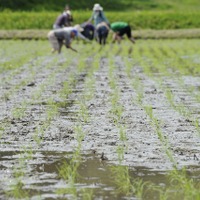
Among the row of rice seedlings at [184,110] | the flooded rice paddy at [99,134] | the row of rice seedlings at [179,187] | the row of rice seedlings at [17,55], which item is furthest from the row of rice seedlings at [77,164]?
the row of rice seedlings at [17,55]

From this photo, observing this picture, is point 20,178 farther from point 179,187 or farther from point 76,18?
point 76,18

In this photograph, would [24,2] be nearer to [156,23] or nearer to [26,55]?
[156,23]

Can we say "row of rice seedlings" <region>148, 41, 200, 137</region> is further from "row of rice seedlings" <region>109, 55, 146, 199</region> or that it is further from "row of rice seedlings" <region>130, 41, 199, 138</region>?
"row of rice seedlings" <region>109, 55, 146, 199</region>

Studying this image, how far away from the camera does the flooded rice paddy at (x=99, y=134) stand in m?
5.30

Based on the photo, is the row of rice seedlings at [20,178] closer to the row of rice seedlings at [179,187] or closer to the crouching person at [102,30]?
the row of rice seedlings at [179,187]

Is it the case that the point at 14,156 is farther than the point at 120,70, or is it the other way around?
the point at 120,70

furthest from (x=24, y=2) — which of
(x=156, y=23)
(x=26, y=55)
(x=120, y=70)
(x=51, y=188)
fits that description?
(x=51, y=188)

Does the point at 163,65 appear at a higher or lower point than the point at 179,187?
lower

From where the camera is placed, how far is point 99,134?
7.59m

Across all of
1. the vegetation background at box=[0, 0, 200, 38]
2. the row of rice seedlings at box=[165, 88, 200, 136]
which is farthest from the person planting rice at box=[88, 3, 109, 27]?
the row of rice seedlings at box=[165, 88, 200, 136]

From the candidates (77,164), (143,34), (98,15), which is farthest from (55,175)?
(143,34)

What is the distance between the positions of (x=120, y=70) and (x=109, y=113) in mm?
6937

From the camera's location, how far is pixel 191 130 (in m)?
7.83

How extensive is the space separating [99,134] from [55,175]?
2.00m
